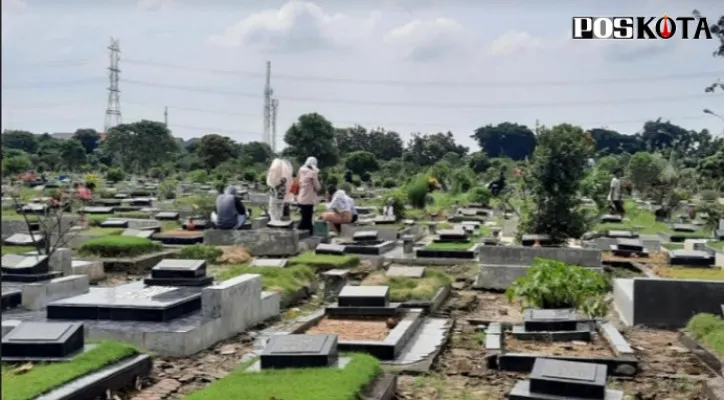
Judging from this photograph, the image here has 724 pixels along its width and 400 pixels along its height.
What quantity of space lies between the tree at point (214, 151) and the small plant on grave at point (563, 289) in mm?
56754

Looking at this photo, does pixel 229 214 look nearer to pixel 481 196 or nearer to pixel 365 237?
pixel 365 237

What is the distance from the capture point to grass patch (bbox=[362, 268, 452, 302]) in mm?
11383

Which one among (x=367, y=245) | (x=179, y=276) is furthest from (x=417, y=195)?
(x=179, y=276)

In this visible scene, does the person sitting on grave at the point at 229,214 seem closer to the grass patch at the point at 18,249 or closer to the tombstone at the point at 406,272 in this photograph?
the grass patch at the point at 18,249

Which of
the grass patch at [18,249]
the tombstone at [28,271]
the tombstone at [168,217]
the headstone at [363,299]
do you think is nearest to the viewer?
the headstone at [363,299]

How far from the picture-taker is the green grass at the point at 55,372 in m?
5.74

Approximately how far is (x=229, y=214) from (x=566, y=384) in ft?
43.8

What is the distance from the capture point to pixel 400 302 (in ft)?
36.4

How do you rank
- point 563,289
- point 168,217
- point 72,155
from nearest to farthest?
1. point 563,289
2. point 168,217
3. point 72,155

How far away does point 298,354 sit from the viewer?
22.1 feet

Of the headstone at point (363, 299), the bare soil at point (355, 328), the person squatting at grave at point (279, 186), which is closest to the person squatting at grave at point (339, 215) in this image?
the person squatting at grave at point (279, 186)

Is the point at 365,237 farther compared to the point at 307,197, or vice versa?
the point at 307,197

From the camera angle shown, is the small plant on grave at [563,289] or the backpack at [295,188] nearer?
the small plant on grave at [563,289]

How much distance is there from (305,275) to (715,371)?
751 centimetres
